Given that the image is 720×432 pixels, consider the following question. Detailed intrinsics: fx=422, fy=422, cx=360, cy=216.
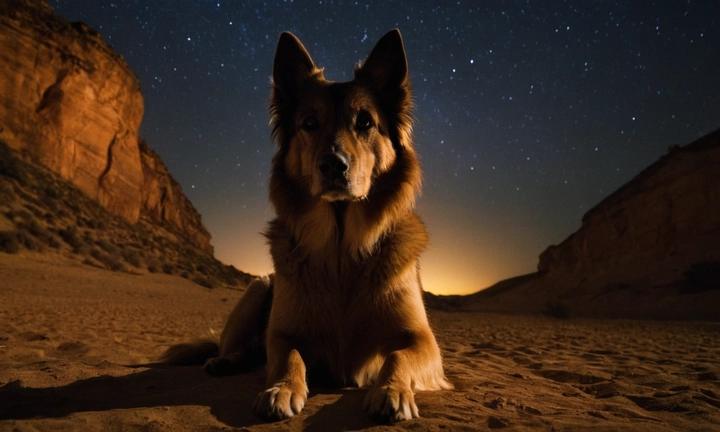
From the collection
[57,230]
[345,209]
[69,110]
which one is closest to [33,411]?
[345,209]

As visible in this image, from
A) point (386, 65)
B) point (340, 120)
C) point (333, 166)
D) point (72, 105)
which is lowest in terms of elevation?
point (333, 166)

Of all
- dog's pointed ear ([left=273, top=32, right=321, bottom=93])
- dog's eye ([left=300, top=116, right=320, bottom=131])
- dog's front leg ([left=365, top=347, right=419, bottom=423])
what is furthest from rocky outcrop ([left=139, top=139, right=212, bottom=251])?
dog's front leg ([left=365, top=347, right=419, bottom=423])

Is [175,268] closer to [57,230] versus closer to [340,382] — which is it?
[57,230]

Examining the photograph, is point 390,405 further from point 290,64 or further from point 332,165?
point 290,64

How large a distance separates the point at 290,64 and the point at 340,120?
0.93m

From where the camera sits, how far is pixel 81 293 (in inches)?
473

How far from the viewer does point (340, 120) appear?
11.2ft

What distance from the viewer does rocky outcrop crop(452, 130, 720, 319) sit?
20.8 meters

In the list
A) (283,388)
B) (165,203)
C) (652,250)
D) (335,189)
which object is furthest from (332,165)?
(165,203)

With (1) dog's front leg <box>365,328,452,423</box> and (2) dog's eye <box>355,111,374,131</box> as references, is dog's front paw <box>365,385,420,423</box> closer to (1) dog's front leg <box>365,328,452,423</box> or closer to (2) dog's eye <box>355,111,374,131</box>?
(1) dog's front leg <box>365,328,452,423</box>

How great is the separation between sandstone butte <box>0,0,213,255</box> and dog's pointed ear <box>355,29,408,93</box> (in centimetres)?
2851

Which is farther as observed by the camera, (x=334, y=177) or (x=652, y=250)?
(x=652, y=250)

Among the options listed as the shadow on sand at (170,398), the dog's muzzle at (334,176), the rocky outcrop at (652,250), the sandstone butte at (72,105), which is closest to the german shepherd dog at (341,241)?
the dog's muzzle at (334,176)

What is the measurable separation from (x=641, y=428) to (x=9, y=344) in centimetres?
586
